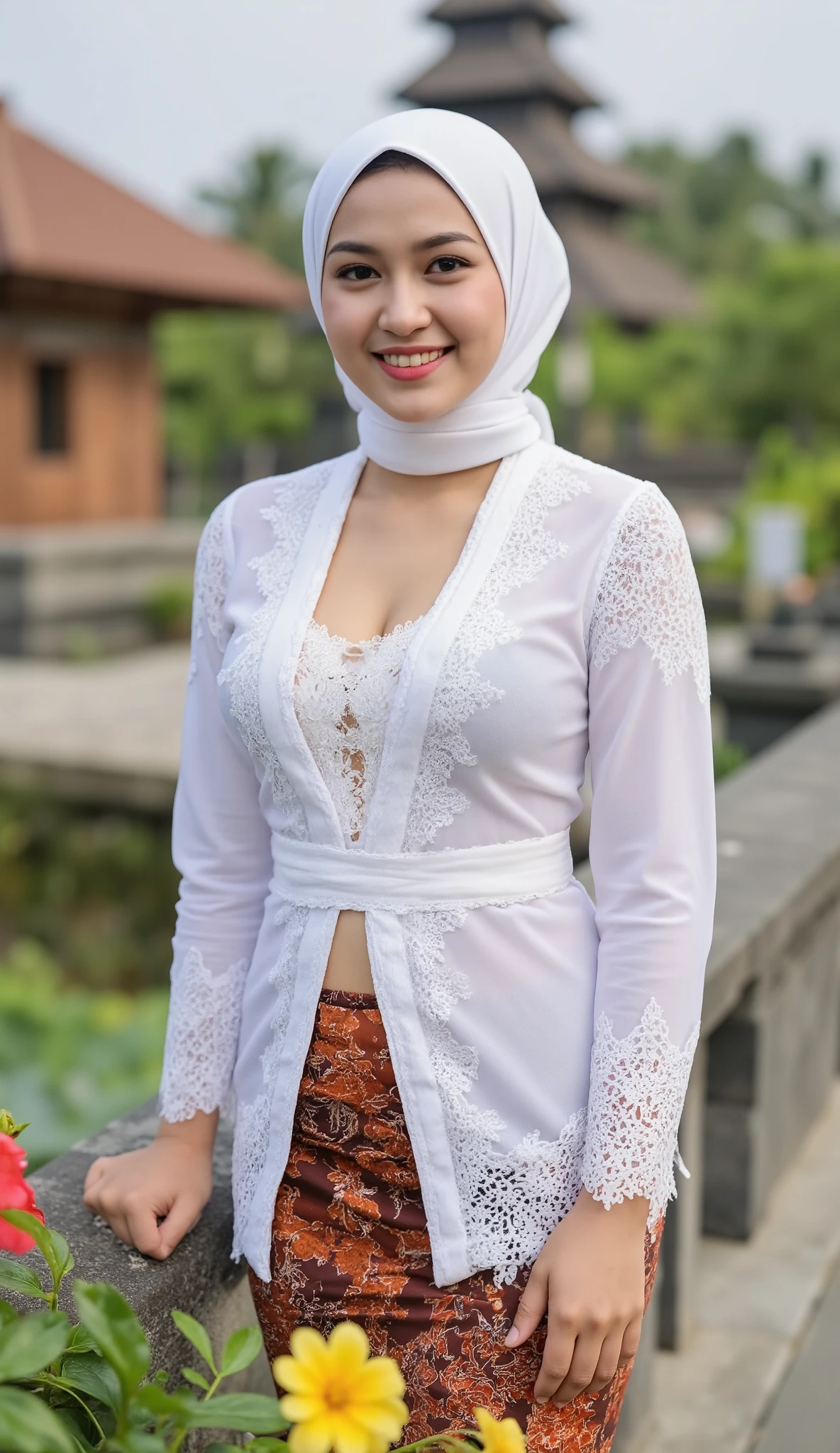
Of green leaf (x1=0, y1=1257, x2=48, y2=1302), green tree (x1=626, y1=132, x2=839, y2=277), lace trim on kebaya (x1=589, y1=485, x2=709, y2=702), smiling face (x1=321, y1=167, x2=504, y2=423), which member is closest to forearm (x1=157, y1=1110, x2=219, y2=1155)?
green leaf (x1=0, y1=1257, x2=48, y2=1302)

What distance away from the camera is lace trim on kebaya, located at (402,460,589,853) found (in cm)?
132

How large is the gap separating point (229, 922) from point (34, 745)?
21.4 ft

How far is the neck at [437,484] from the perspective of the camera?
1454 mm

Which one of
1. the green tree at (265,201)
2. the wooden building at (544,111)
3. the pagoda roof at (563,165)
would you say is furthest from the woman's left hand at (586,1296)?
the green tree at (265,201)

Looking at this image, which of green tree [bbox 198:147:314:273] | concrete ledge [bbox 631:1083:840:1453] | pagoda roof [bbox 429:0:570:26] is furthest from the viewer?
green tree [bbox 198:147:314:273]

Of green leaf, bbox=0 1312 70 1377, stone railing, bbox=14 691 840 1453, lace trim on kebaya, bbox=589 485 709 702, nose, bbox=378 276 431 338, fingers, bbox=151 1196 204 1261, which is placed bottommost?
stone railing, bbox=14 691 840 1453

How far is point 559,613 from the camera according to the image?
133 centimetres

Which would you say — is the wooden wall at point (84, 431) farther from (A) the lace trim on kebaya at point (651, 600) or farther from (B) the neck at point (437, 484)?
(A) the lace trim on kebaya at point (651, 600)

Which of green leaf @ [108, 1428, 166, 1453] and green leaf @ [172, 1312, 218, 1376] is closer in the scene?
green leaf @ [108, 1428, 166, 1453]

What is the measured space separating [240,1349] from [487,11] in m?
23.8

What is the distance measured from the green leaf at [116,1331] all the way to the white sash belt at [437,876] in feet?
1.66

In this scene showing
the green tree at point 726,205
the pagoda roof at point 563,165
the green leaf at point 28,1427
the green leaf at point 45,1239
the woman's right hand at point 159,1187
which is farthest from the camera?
the green tree at point 726,205

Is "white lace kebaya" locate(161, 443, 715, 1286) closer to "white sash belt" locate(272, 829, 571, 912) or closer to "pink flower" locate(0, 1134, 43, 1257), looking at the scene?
"white sash belt" locate(272, 829, 571, 912)

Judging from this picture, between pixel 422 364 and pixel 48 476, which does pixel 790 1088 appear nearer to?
pixel 422 364
